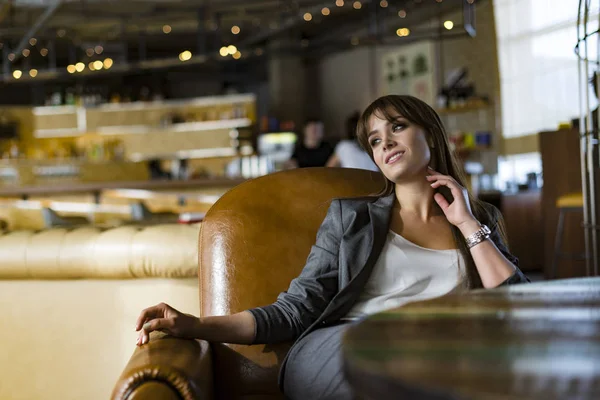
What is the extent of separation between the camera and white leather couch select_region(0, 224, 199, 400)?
260cm

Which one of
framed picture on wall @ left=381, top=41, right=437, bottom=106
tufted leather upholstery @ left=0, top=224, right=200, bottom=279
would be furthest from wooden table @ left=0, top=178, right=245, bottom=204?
tufted leather upholstery @ left=0, top=224, right=200, bottom=279

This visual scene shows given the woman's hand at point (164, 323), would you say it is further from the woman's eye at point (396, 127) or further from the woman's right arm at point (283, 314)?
the woman's eye at point (396, 127)

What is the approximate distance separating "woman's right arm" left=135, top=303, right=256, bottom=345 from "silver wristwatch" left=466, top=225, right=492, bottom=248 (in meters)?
0.56

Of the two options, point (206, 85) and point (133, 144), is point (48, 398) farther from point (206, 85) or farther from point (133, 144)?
point (206, 85)

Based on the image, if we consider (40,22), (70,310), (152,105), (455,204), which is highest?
(40,22)

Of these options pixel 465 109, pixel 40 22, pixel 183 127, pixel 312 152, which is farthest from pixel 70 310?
pixel 183 127

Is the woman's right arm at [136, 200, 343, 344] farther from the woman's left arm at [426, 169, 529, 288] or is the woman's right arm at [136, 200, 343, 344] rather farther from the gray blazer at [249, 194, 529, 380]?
the woman's left arm at [426, 169, 529, 288]

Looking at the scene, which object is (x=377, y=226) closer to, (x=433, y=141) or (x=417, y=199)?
(x=417, y=199)

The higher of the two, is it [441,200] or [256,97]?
[256,97]

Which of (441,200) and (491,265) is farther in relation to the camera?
(441,200)

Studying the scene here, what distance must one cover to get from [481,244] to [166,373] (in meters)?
0.83

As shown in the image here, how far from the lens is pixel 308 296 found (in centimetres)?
190

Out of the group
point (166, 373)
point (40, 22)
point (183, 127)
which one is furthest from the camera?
point (183, 127)

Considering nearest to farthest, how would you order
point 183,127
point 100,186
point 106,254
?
point 106,254, point 100,186, point 183,127
